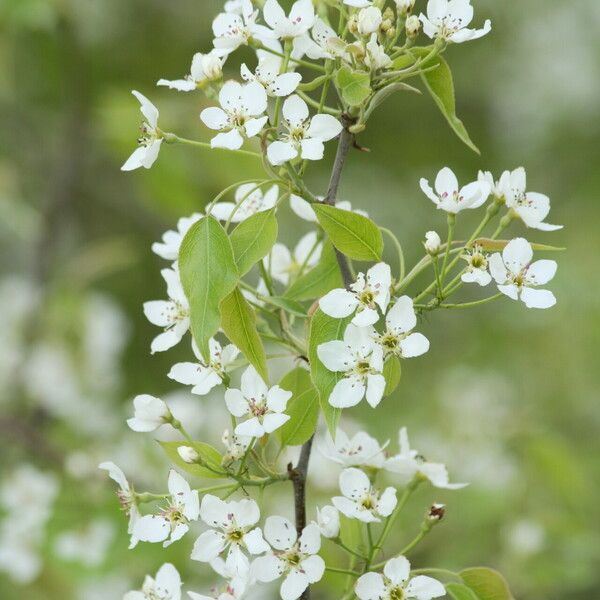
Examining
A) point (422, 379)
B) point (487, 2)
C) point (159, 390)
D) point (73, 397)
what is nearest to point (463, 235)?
point (422, 379)

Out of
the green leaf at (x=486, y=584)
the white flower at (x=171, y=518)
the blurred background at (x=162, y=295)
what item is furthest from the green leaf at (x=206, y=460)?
the blurred background at (x=162, y=295)

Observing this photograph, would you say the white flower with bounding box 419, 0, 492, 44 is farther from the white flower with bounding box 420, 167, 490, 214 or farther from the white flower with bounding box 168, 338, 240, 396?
the white flower with bounding box 168, 338, 240, 396

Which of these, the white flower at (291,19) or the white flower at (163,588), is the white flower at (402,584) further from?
the white flower at (291,19)

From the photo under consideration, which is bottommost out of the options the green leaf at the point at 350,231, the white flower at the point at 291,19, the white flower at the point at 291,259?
the white flower at the point at 291,259

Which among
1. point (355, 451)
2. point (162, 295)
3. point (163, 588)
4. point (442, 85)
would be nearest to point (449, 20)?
point (442, 85)

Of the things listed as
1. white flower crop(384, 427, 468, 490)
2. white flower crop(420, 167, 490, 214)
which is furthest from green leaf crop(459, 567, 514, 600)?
white flower crop(420, 167, 490, 214)

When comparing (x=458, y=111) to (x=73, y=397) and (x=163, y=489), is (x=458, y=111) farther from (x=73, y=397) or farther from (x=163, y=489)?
(x=163, y=489)

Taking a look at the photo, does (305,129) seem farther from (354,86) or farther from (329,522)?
(329,522)
